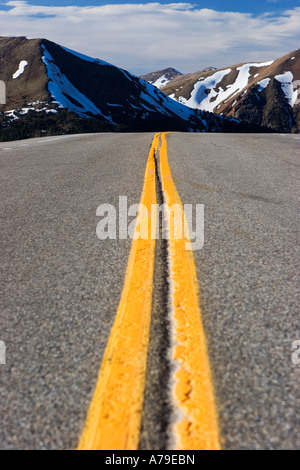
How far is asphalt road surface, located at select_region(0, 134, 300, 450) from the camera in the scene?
4.17ft

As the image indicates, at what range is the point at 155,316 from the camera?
6.01 ft

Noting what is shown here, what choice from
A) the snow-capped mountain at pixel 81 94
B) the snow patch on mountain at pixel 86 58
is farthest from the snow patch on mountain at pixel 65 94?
the snow patch on mountain at pixel 86 58

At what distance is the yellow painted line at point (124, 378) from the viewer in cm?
119

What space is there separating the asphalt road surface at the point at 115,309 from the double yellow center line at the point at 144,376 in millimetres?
34

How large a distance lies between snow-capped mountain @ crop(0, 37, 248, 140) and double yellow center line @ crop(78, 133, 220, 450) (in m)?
74.1

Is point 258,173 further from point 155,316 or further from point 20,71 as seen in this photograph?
point 20,71

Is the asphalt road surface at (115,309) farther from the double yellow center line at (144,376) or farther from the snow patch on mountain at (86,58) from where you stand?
the snow patch on mountain at (86,58)

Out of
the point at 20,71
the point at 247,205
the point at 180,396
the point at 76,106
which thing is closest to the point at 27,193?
the point at 247,205

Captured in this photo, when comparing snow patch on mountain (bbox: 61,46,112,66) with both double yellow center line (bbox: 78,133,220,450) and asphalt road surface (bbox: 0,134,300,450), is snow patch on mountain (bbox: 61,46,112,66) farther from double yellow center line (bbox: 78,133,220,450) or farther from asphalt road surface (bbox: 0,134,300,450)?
double yellow center line (bbox: 78,133,220,450)

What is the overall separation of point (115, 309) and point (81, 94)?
4918 inches

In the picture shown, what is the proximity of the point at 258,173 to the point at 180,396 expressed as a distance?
16.4 feet

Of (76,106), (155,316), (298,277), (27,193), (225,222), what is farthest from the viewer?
(76,106)

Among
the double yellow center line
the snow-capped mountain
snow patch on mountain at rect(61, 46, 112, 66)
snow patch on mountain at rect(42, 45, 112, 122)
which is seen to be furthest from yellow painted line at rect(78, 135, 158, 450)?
snow patch on mountain at rect(61, 46, 112, 66)

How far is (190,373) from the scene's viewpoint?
1444 millimetres
